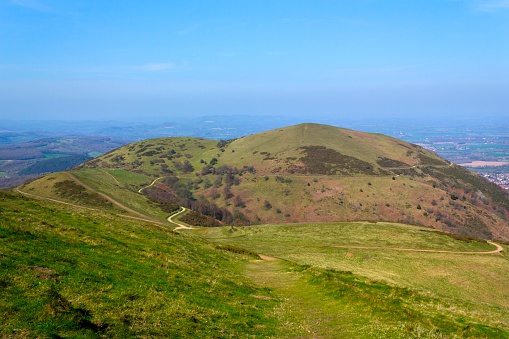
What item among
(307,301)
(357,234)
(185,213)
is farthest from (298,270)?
(185,213)

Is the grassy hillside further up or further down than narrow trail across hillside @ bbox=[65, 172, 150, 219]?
further up

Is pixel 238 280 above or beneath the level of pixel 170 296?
beneath

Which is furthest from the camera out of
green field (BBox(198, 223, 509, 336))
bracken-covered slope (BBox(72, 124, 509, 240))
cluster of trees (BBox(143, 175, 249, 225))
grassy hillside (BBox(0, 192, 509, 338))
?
bracken-covered slope (BBox(72, 124, 509, 240))

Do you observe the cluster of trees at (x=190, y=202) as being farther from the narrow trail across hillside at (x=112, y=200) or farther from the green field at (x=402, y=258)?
the green field at (x=402, y=258)

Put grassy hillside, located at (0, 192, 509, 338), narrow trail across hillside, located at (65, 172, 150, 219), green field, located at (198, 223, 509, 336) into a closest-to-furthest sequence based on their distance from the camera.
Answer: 1. grassy hillside, located at (0, 192, 509, 338)
2. green field, located at (198, 223, 509, 336)
3. narrow trail across hillside, located at (65, 172, 150, 219)

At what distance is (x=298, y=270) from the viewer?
33781 mm

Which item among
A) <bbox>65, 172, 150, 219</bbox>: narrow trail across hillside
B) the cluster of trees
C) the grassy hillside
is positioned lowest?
the cluster of trees

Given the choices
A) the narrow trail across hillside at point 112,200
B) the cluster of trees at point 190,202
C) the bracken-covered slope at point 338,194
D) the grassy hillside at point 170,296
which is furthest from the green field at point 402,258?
the bracken-covered slope at point 338,194

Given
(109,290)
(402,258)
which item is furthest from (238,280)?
(402,258)

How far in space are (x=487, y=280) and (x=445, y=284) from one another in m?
7.05

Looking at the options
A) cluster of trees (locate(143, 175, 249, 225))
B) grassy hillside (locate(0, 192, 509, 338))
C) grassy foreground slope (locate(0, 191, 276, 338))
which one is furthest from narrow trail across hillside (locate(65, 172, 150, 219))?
grassy foreground slope (locate(0, 191, 276, 338))

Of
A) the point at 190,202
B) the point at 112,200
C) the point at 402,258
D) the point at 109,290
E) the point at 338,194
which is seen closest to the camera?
the point at 109,290

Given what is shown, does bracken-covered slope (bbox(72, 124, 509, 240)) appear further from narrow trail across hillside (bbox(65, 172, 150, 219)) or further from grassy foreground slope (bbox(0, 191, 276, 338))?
grassy foreground slope (bbox(0, 191, 276, 338))

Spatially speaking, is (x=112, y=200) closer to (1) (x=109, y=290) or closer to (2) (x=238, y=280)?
(2) (x=238, y=280)
